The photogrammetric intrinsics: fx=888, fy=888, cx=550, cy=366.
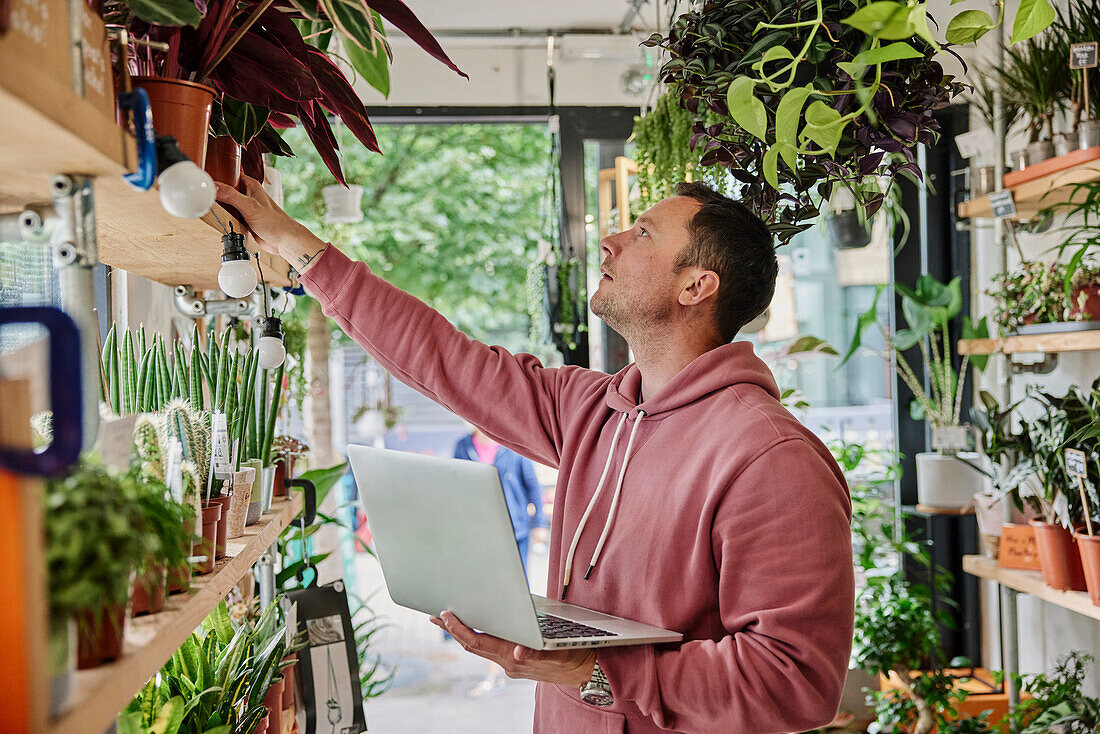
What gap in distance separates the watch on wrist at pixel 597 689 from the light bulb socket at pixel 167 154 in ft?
2.52

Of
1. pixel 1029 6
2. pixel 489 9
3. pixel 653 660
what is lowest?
pixel 653 660

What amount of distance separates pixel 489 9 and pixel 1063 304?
2.03m

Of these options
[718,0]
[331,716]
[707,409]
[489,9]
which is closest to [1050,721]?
[707,409]

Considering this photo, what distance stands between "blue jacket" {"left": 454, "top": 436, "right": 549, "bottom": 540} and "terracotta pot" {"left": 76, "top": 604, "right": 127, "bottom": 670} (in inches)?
146

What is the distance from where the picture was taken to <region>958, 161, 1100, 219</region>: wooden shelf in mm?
2185

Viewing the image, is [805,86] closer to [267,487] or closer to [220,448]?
[220,448]

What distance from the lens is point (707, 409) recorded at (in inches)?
52.9

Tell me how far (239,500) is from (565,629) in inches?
18.5

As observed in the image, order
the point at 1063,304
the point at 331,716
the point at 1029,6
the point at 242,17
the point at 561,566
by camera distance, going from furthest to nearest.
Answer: the point at 1063,304 → the point at 331,716 → the point at 561,566 → the point at 242,17 → the point at 1029,6

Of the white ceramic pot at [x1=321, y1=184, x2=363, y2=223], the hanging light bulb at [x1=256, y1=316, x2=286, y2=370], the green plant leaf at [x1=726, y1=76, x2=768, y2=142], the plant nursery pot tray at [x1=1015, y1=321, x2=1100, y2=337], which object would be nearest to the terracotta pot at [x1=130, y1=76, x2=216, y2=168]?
the hanging light bulb at [x1=256, y1=316, x2=286, y2=370]

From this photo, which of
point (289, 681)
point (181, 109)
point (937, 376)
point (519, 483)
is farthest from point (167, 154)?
point (519, 483)

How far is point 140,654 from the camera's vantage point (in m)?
0.65

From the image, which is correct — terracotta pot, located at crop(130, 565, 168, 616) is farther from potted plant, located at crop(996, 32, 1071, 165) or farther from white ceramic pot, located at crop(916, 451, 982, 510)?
white ceramic pot, located at crop(916, 451, 982, 510)

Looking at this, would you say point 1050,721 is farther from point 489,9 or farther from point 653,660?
point 489,9
